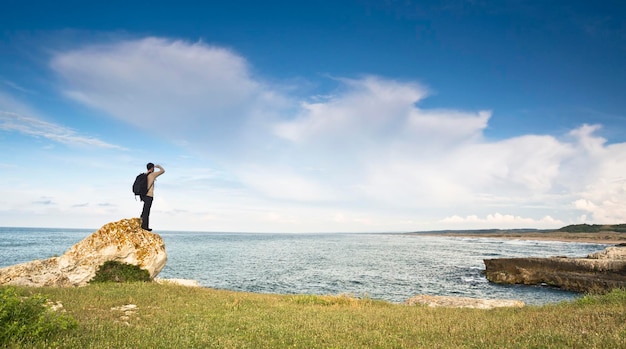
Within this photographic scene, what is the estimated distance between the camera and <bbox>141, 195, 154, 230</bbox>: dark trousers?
21.9 m

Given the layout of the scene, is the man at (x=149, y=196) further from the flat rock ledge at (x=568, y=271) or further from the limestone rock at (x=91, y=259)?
the flat rock ledge at (x=568, y=271)

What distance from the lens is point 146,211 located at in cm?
2252

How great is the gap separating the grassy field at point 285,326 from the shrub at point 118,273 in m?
4.01

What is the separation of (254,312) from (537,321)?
10.4 meters

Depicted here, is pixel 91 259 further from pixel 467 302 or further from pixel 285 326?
pixel 467 302

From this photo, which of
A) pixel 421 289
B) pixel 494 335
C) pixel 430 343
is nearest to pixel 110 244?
pixel 430 343

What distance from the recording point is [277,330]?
36.9ft

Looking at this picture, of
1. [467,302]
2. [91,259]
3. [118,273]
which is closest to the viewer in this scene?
[91,259]

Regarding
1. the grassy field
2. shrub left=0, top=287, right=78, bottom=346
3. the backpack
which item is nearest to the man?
the backpack

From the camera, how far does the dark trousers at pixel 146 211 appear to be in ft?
71.8

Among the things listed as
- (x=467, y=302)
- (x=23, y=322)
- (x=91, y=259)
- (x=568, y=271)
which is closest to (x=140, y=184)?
(x=91, y=259)

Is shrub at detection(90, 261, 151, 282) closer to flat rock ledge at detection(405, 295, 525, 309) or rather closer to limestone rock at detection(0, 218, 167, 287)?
limestone rock at detection(0, 218, 167, 287)

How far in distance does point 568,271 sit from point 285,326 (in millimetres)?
44504

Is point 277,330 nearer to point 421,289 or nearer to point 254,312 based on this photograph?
point 254,312
